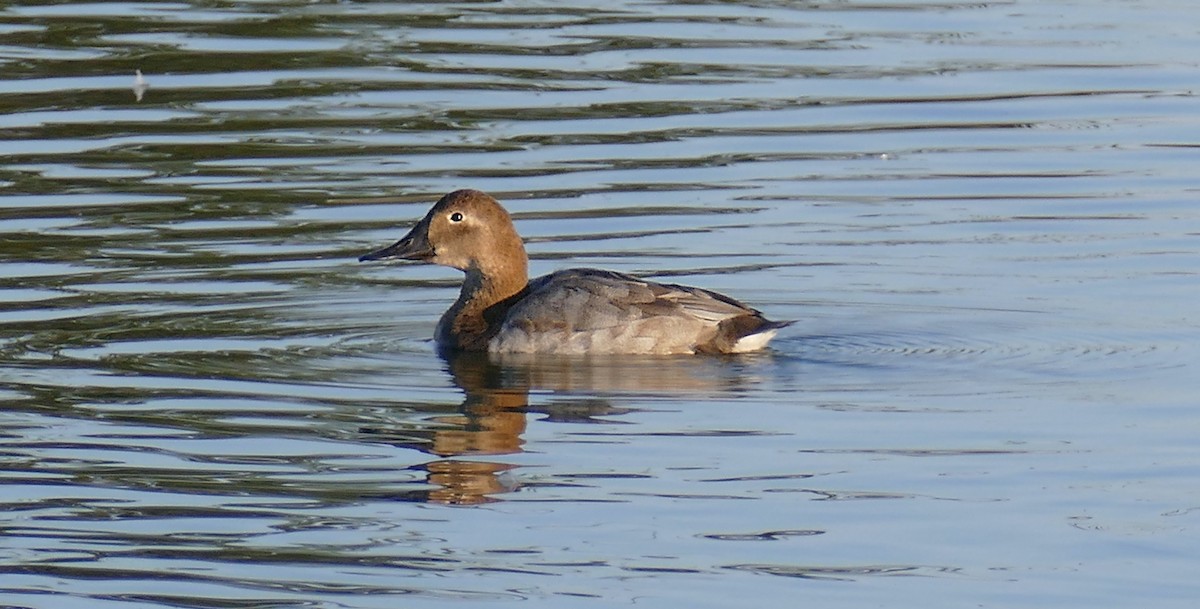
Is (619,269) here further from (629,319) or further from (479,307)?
(629,319)

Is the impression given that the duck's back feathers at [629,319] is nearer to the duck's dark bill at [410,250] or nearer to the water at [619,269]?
the water at [619,269]

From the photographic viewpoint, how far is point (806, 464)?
8.63 meters

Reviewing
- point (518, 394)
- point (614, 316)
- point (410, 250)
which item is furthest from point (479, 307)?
point (518, 394)

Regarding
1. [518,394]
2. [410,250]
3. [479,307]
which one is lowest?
[518,394]

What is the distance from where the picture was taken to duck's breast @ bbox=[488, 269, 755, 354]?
10750 millimetres

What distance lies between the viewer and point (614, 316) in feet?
35.6

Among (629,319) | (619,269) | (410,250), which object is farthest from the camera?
(619,269)

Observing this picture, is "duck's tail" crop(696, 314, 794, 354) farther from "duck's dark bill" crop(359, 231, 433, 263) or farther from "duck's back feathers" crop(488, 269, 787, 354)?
"duck's dark bill" crop(359, 231, 433, 263)

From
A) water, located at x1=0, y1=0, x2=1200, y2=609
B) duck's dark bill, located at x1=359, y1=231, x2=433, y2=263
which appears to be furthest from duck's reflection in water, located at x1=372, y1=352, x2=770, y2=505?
duck's dark bill, located at x1=359, y1=231, x2=433, y2=263

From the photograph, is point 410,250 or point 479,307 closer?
point 479,307

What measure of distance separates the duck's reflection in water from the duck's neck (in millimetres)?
109

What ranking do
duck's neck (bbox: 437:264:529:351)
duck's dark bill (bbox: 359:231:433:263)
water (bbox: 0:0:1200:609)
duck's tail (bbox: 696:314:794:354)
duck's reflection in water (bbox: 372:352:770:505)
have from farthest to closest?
duck's dark bill (bbox: 359:231:433:263) → duck's neck (bbox: 437:264:529:351) → duck's tail (bbox: 696:314:794:354) → duck's reflection in water (bbox: 372:352:770:505) → water (bbox: 0:0:1200:609)

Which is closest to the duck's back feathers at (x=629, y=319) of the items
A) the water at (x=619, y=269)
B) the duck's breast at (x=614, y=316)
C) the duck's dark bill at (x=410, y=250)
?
the duck's breast at (x=614, y=316)

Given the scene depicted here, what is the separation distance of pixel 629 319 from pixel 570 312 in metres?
0.27
